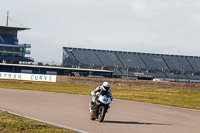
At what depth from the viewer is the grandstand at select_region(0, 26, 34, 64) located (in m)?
95.8

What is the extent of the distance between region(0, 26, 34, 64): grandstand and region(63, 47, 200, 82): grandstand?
10.8 m

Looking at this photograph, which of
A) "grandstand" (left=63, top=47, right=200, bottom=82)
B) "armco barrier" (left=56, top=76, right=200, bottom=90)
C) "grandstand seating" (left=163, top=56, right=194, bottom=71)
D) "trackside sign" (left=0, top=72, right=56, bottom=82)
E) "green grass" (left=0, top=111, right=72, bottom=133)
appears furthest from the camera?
"grandstand seating" (left=163, top=56, right=194, bottom=71)

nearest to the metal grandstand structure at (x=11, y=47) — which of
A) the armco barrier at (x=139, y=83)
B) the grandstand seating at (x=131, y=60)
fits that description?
the grandstand seating at (x=131, y=60)

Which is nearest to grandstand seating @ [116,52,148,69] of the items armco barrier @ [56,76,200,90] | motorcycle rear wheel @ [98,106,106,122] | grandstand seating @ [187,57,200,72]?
grandstand seating @ [187,57,200,72]

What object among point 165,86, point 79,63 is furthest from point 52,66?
point 165,86

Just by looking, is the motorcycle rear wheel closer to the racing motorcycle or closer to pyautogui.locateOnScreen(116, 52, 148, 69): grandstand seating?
the racing motorcycle

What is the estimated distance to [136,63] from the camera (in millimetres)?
102250

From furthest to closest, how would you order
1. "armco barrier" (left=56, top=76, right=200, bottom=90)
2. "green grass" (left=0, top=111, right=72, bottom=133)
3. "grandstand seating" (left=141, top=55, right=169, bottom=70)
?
"grandstand seating" (left=141, top=55, right=169, bottom=70), "armco barrier" (left=56, top=76, right=200, bottom=90), "green grass" (left=0, top=111, right=72, bottom=133)

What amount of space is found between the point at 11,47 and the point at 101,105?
87.9 metres

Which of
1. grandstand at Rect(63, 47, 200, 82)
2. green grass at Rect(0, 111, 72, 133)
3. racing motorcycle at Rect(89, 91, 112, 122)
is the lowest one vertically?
green grass at Rect(0, 111, 72, 133)

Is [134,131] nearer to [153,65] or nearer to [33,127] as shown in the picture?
[33,127]

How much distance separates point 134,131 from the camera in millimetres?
10758

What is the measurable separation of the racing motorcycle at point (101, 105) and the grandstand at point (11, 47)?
82.3 m

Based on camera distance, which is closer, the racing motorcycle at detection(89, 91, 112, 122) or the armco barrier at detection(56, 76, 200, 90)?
the racing motorcycle at detection(89, 91, 112, 122)
